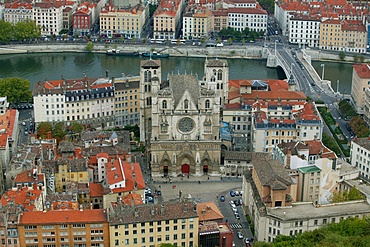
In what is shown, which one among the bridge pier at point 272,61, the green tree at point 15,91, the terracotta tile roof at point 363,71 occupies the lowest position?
the green tree at point 15,91

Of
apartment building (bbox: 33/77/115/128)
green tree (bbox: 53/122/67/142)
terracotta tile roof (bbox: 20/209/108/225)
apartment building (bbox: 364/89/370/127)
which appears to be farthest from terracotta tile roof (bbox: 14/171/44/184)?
apartment building (bbox: 364/89/370/127)

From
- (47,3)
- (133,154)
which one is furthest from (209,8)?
(133,154)

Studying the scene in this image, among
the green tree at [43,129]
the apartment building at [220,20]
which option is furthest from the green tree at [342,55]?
the green tree at [43,129]

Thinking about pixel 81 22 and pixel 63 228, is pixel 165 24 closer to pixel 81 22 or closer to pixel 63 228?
pixel 81 22

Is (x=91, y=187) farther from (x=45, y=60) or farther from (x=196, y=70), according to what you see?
(x=45, y=60)

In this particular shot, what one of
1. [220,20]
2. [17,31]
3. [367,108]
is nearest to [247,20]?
[220,20]

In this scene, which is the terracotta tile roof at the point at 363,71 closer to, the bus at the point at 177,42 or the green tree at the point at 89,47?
the bus at the point at 177,42
